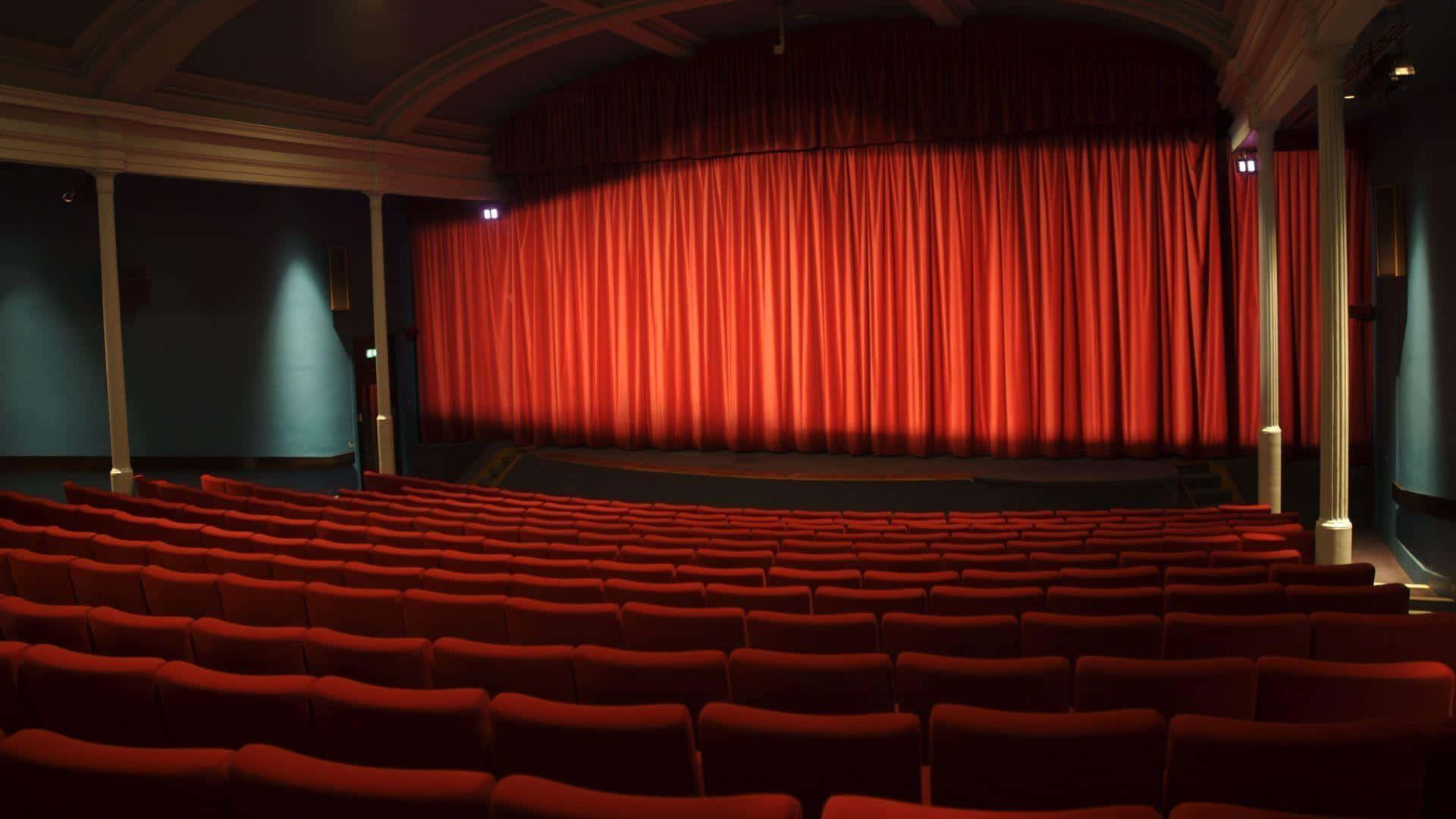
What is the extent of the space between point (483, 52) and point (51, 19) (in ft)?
14.5

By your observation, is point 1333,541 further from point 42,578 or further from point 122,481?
point 122,481

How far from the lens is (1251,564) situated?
5.30 metres

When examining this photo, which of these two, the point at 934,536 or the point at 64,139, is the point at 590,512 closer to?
the point at 934,536

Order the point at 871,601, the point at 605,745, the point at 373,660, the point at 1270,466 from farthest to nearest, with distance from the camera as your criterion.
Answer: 1. the point at 1270,466
2. the point at 871,601
3. the point at 373,660
4. the point at 605,745

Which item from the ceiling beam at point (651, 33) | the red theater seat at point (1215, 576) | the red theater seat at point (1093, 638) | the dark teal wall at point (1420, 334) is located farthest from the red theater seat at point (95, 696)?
the ceiling beam at point (651, 33)

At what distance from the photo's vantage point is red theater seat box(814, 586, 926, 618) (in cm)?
410

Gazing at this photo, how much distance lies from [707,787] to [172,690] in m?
1.48

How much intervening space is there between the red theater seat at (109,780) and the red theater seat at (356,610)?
6.39ft

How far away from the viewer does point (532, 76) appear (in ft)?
45.8

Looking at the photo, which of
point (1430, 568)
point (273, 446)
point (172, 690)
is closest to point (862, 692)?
point (172, 690)

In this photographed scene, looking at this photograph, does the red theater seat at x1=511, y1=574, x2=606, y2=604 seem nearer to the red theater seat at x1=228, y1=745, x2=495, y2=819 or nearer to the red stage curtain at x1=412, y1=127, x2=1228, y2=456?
the red theater seat at x1=228, y1=745, x2=495, y2=819

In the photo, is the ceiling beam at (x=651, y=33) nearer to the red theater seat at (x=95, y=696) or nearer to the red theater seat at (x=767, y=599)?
the red theater seat at (x=767, y=599)

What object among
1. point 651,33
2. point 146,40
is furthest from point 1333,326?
point 146,40

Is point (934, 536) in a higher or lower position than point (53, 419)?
lower
